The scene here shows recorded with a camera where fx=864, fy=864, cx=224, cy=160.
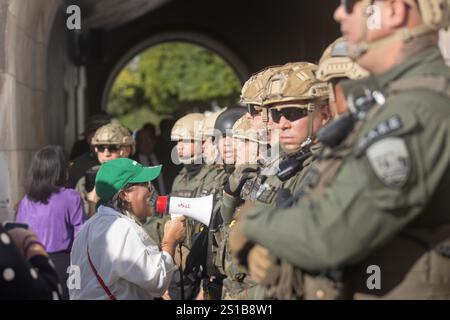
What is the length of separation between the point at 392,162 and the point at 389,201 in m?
0.12

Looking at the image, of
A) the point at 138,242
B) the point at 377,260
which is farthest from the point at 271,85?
the point at 377,260

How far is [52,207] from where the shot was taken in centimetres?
648

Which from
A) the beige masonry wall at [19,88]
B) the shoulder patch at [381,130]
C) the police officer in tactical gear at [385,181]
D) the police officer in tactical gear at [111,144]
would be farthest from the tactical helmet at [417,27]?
the police officer in tactical gear at [111,144]

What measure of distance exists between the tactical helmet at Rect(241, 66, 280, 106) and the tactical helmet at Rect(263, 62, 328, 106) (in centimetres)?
46

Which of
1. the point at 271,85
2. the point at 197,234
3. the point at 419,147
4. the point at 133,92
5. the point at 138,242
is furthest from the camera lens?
the point at 133,92

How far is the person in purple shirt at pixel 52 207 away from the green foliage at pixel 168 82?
102 ft

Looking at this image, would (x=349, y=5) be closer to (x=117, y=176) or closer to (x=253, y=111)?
(x=117, y=176)

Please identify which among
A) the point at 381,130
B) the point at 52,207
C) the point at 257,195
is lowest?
the point at 52,207

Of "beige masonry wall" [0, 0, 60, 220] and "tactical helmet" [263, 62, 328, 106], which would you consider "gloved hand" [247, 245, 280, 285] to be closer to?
"tactical helmet" [263, 62, 328, 106]

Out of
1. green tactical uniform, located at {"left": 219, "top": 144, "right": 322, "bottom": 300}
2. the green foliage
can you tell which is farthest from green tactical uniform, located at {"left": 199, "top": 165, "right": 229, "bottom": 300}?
the green foliage

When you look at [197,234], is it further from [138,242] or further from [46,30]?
[46,30]

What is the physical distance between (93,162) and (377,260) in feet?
21.5

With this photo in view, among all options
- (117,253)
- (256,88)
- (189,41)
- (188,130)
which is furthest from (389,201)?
(189,41)
